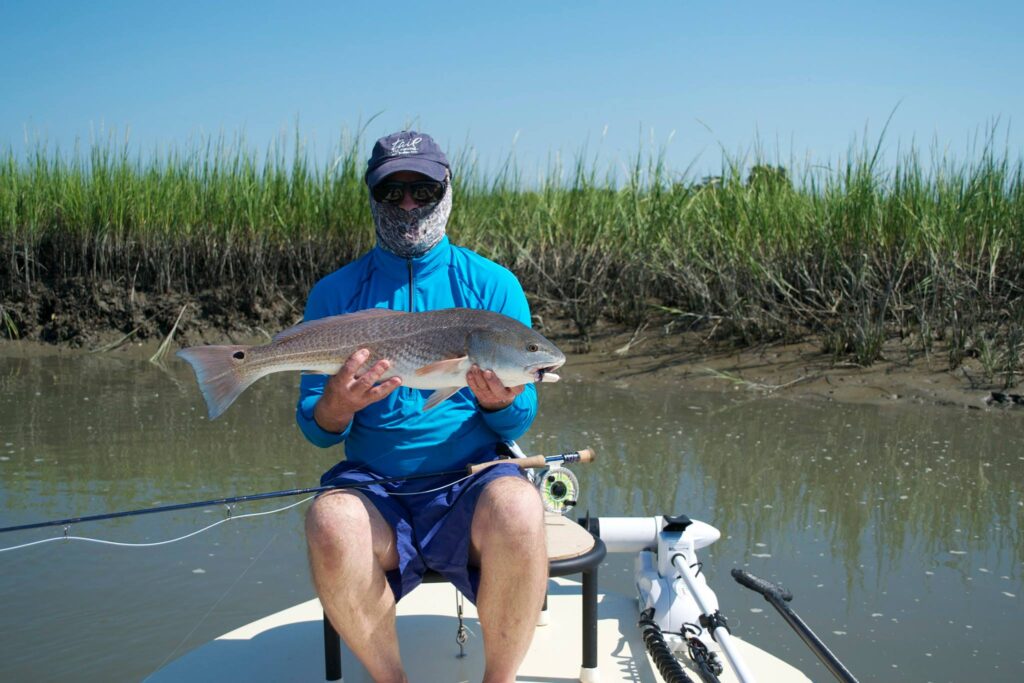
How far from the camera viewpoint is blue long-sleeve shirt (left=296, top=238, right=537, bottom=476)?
11.1 feet

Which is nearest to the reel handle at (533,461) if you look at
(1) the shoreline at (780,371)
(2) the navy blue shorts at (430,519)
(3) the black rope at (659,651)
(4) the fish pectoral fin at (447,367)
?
(2) the navy blue shorts at (430,519)

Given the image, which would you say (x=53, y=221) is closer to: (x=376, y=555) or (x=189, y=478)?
(x=189, y=478)

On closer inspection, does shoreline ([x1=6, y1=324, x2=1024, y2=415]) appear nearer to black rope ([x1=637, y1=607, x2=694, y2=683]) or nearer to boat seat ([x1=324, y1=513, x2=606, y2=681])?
black rope ([x1=637, y1=607, x2=694, y2=683])

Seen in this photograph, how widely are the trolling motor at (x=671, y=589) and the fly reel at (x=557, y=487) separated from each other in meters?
0.28

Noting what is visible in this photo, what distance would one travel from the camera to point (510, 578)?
299 centimetres

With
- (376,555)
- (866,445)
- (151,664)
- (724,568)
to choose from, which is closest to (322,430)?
(376,555)

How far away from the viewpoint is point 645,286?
34.9 ft

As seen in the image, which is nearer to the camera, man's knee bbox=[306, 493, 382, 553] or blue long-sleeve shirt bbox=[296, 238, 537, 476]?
man's knee bbox=[306, 493, 382, 553]

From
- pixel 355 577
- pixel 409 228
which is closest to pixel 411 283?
pixel 409 228

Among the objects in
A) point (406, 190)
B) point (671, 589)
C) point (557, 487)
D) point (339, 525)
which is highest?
point (406, 190)

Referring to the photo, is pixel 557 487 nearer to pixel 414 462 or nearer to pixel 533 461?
pixel 533 461

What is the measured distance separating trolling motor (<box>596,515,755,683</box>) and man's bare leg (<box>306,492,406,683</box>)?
3.05 feet

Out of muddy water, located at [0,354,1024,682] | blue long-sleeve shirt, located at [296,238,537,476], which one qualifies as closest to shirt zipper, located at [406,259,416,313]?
blue long-sleeve shirt, located at [296,238,537,476]

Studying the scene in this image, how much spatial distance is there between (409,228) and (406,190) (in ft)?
0.45
